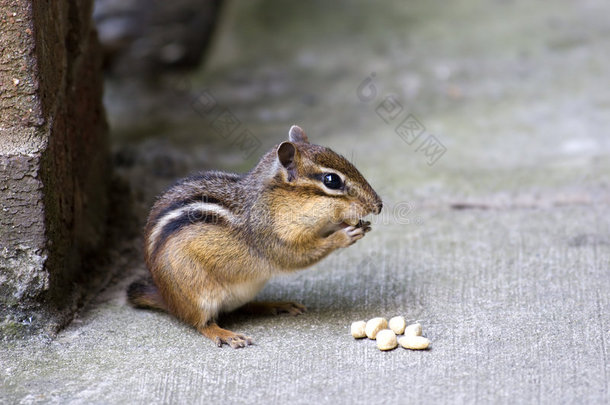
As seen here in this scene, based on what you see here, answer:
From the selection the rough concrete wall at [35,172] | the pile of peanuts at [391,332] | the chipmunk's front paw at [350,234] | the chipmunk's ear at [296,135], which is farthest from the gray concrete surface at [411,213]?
the chipmunk's ear at [296,135]

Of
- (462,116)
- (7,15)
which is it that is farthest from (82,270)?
(462,116)

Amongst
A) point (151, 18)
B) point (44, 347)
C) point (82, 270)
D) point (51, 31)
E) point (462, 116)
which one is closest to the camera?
point (44, 347)

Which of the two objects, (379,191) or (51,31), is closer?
(51,31)

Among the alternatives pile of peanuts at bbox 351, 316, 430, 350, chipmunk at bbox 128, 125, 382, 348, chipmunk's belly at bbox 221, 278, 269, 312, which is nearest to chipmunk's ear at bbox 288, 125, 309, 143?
chipmunk at bbox 128, 125, 382, 348

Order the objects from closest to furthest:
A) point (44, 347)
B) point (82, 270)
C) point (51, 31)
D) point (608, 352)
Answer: point (608, 352) → point (44, 347) → point (51, 31) → point (82, 270)

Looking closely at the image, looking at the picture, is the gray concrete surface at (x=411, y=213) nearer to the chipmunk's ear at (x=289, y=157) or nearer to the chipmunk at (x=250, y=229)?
the chipmunk at (x=250, y=229)

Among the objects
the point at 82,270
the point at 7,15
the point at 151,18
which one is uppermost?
the point at 151,18

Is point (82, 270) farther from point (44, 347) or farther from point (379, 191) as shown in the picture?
point (379, 191)
